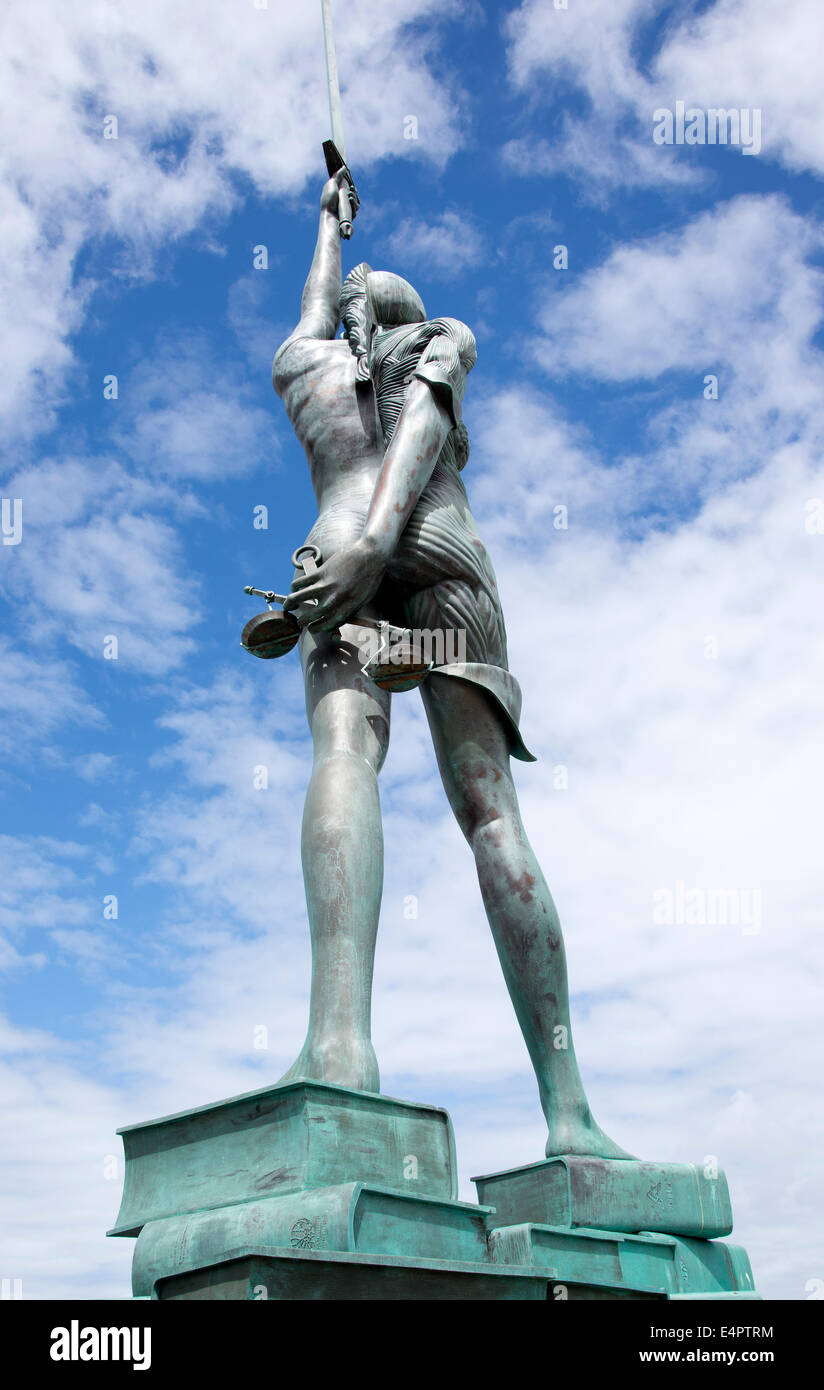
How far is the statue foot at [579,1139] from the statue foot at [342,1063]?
1.12m

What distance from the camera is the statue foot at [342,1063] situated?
14.5ft

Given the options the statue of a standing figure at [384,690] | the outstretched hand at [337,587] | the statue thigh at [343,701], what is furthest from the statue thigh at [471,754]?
the outstretched hand at [337,587]

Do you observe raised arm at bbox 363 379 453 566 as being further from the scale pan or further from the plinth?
the plinth

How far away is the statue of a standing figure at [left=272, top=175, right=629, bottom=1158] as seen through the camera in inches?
191

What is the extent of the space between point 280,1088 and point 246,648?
6.72ft

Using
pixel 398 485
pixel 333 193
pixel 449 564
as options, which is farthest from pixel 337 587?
pixel 333 193

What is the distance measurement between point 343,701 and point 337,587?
49 cm

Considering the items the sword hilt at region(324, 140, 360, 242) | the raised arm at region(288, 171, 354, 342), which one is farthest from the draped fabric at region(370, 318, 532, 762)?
the sword hilt at region(324, 140, 360, 242)

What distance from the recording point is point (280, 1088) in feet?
13.3

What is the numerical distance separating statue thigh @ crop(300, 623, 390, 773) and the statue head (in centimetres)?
160

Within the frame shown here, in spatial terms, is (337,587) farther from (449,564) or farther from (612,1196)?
(612,1196)

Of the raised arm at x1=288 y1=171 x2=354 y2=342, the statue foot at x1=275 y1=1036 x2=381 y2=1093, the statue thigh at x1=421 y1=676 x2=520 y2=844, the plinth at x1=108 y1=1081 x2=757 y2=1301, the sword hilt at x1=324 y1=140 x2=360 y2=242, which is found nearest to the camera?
the plinth at x1=108 y1=1081 x2=757 y2=1301

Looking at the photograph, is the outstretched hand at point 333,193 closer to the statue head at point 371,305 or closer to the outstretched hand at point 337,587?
the statue head at point 371,305
